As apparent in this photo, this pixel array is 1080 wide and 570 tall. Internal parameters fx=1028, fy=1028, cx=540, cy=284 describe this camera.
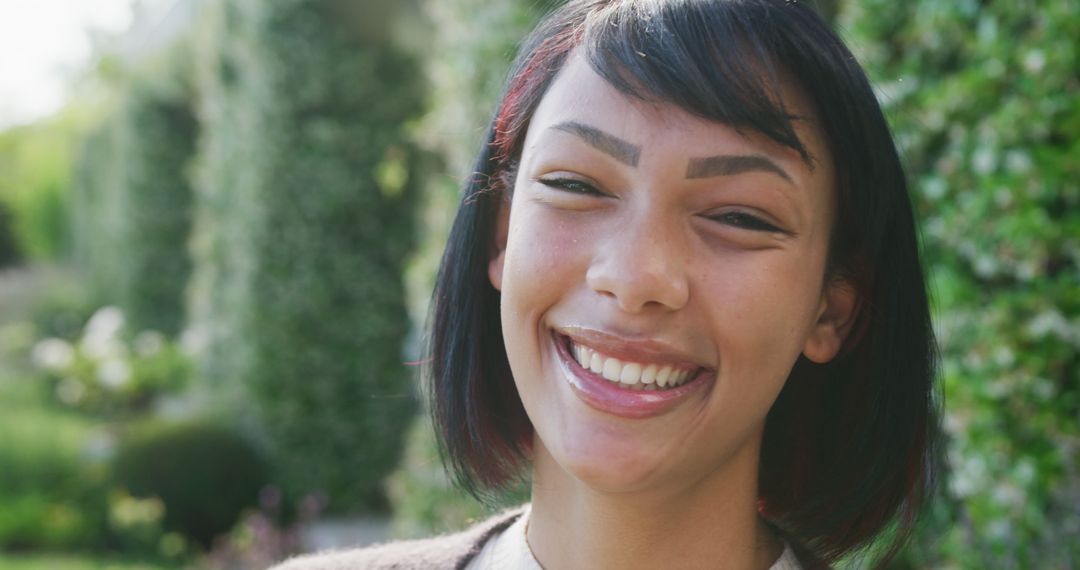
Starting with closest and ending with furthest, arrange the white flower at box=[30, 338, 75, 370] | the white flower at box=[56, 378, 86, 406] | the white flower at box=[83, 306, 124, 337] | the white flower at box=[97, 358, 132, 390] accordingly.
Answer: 1. the white flower at box=[97, 358, 132, 390]
2. the white flower at box=[56, 378, 86, 406]
3. the white flower at box=[30, 338, 75, 370]
4. the white flower at box=[83, 306, 124, 337]

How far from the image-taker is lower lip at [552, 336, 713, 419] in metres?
1.29

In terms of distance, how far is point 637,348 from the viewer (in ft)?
4.20

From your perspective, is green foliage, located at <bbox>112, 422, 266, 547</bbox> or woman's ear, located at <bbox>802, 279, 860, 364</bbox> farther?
green foliage, located at <bbox>112, 422, 266, 547</bbox>

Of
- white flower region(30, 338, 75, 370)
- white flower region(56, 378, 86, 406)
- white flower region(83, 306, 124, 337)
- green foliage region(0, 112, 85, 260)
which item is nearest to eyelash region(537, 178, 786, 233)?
white flower region(56, 378, 86, 406)

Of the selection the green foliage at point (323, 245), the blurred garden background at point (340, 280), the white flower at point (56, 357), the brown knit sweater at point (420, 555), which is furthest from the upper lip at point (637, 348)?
the white flower at point (56, 357)

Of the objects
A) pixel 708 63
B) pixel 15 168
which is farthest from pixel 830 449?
pixel 15 168

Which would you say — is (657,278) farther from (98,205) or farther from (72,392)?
(98,205)

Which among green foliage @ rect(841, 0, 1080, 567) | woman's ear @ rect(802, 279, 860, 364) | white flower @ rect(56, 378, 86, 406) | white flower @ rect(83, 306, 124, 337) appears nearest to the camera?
woman's ear @ rect(802, 279, 860, 364)

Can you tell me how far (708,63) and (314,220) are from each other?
21.3 feet

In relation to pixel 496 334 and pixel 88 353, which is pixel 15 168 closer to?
pixel 88 353

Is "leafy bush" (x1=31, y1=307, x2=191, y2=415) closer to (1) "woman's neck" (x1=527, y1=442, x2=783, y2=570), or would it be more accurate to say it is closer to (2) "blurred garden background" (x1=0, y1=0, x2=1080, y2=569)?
(2) "blurred garden background" (x1=0, y1=0, x2=1080, y2=569)

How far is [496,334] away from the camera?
5.43 ft

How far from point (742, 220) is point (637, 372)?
24cm

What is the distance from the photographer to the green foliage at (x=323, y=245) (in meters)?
7.43
